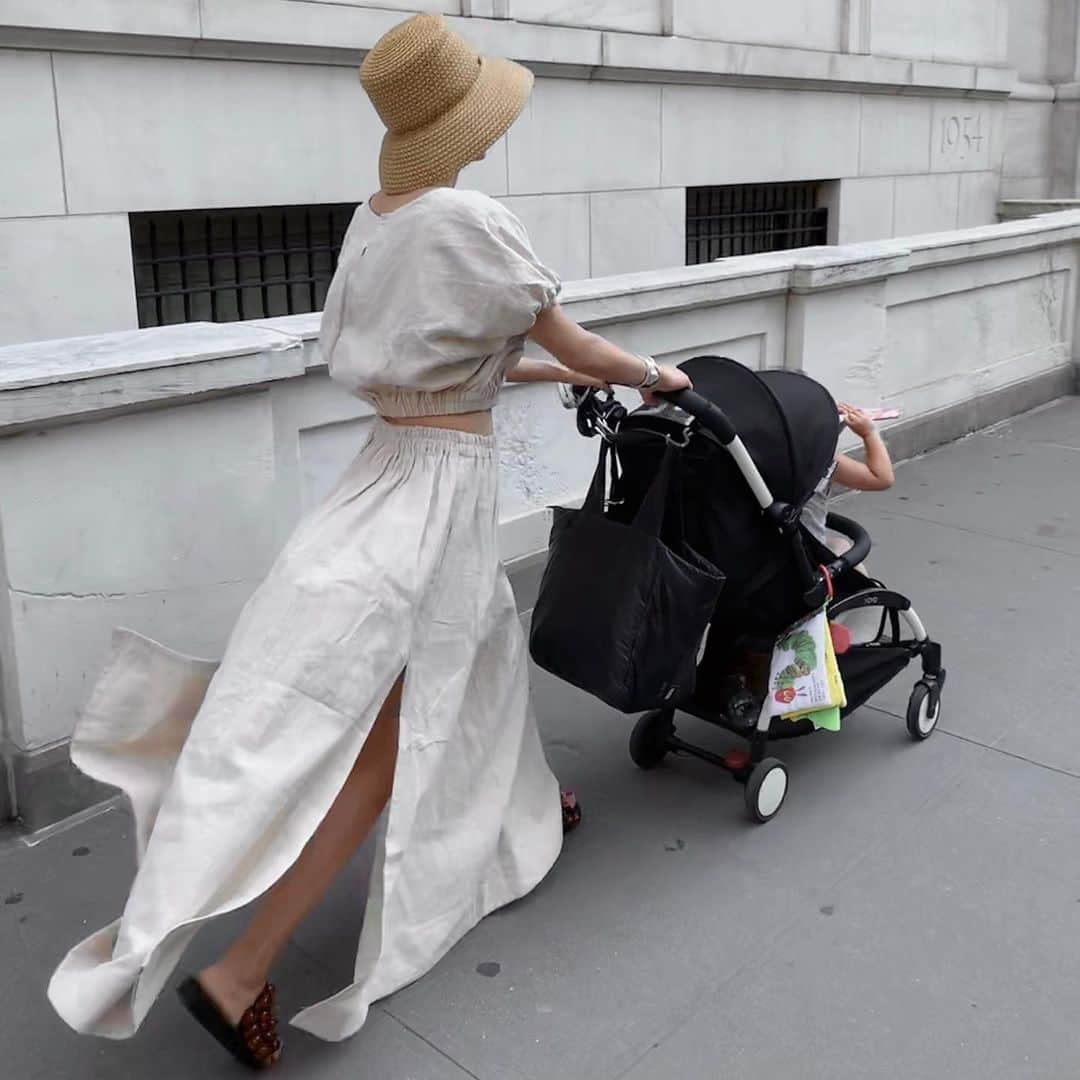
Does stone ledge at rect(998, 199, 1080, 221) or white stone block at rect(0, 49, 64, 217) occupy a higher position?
white stone block at rect(0, 49, 64, 217)

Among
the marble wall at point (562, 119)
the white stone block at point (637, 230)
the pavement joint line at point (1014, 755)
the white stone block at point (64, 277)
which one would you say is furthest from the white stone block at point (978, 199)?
the pavement joint line at point (1014, 755)

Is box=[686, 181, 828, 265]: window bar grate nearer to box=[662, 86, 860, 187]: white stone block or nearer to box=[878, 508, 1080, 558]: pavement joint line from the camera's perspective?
box=[662, 86, 860, 187]: white stone block

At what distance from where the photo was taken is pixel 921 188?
36.5 feet

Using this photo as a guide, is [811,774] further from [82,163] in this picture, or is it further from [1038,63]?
[1038,63]

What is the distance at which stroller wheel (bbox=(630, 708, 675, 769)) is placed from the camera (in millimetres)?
3686

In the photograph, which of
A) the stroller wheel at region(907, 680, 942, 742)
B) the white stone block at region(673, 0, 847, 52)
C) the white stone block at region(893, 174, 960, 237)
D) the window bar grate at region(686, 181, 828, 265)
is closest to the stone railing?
the stroller wheel at region(907, 680, 942, 742)

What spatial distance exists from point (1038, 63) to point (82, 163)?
10925 mm

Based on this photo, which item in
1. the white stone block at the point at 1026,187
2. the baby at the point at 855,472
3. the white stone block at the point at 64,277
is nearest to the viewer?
the baby at the point at 855,472

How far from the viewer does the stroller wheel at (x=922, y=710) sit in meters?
3.84

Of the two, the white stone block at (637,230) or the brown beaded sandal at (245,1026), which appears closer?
the brown beaded sandal at (245,1026)

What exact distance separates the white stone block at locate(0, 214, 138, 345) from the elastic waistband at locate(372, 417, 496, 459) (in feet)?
10.3

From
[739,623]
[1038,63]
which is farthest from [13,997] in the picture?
[1038,63]

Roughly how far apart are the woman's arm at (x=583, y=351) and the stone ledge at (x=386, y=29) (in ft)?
11.5

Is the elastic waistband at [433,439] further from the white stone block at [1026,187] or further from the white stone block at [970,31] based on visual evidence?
the white stone block at [1026,187]
